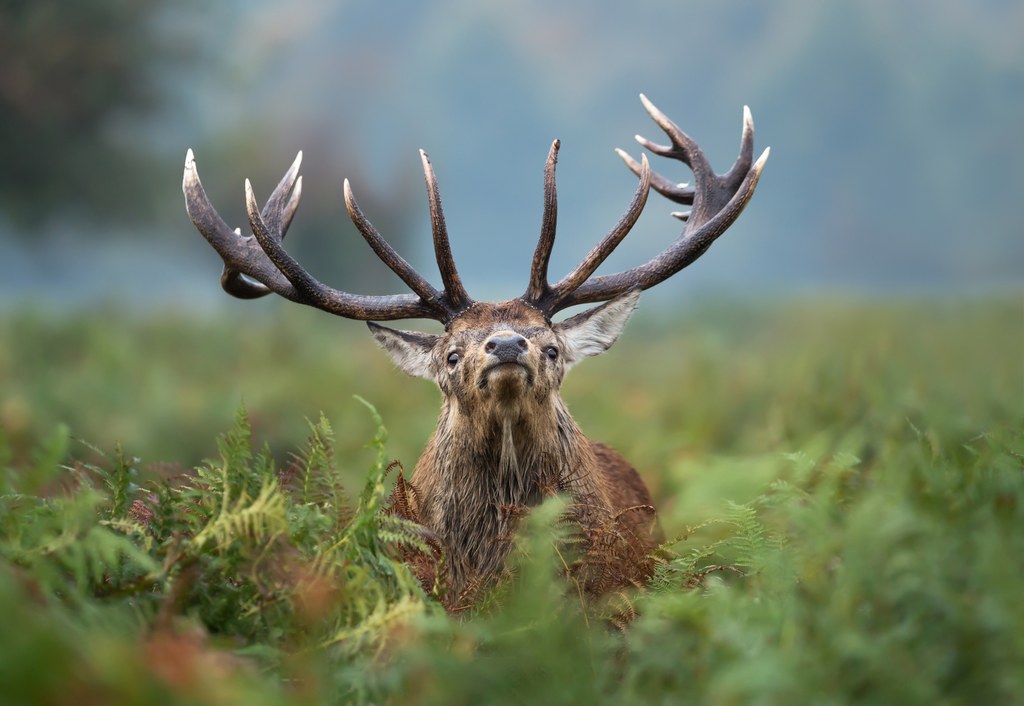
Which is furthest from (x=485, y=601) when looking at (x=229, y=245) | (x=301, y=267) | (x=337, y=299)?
(x=229, y=245)

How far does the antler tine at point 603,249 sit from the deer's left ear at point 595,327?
0.57ft

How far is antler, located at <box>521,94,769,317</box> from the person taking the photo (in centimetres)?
544

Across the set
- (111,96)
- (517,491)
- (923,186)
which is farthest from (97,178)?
(923,186)

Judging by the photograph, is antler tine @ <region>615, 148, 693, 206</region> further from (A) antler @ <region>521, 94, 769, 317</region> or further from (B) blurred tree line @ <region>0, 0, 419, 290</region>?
(B) blurred tree line @ <region>0, 0, 419, 290</region>

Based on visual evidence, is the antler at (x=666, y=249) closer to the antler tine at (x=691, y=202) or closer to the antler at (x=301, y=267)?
the antler tine at (x=691, y=202)

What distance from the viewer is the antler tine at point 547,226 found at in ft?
17.4

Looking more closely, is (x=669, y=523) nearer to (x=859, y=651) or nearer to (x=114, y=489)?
(x=114, y=489)

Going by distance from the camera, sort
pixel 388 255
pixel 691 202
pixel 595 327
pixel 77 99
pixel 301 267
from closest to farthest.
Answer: pixel 388 255 < pixel 301 267 < pixel 595 327 < pixel 691 202 < pixel 77 99

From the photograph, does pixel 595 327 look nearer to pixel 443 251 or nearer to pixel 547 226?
pixel 547 226

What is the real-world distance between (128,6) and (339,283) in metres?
17.5

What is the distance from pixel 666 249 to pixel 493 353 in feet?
4.27

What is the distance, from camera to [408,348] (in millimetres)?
5781

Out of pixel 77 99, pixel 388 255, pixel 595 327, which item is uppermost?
pixel 77 99

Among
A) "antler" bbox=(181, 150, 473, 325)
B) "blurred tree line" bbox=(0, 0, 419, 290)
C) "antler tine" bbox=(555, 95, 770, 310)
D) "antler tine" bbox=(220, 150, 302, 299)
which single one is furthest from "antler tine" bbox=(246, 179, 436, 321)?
"blurred tree line" bbox=(0, 0, 419, 290)
